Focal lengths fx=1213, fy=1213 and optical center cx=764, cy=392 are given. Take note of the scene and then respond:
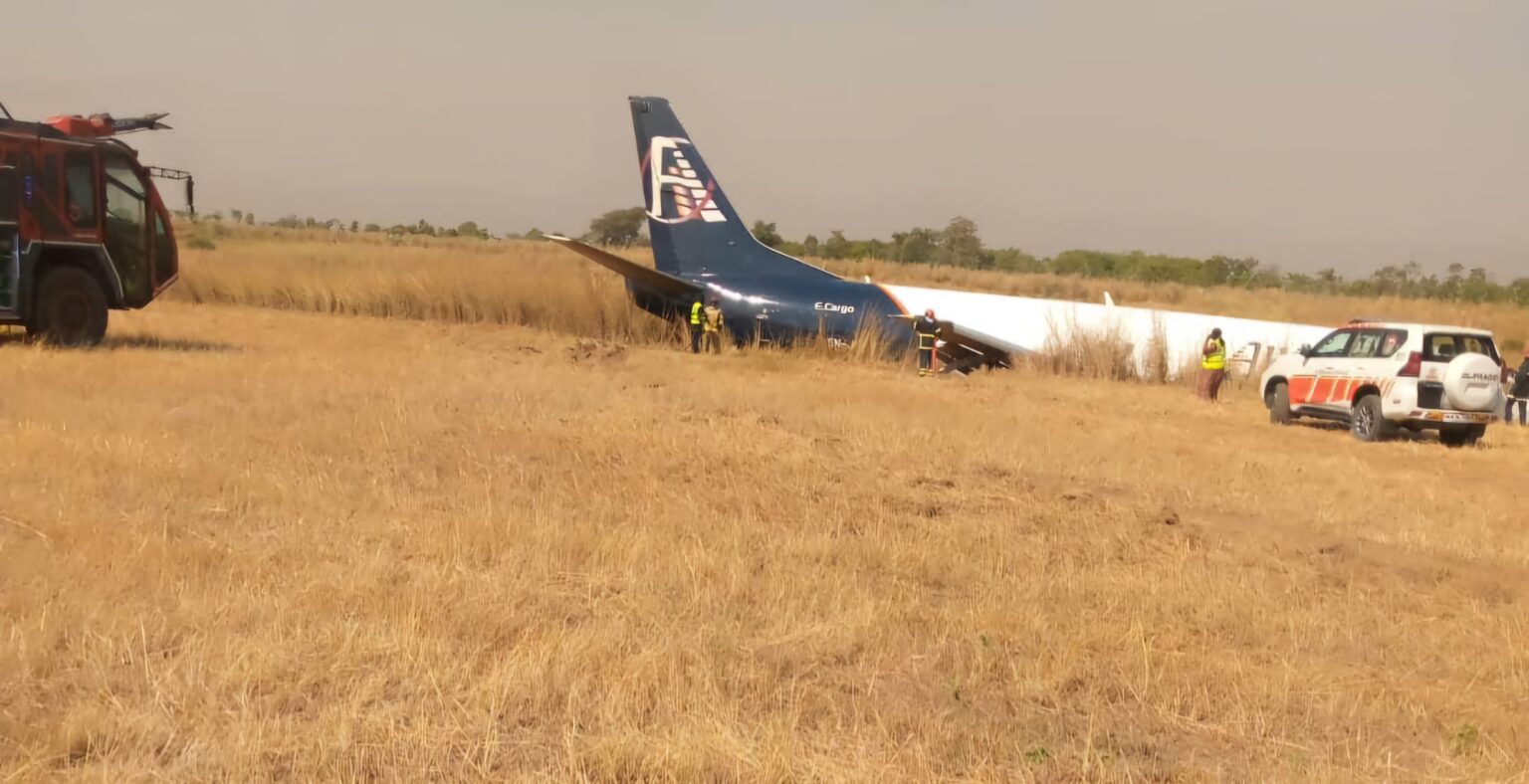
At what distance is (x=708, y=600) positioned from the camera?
586 centimetres

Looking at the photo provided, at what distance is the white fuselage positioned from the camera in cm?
2362

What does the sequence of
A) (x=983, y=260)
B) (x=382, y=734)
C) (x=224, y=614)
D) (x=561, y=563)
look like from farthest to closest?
(x=983, y=260) → (x=561, y=563) → (x=224, y=614) → (x=382, y=734)

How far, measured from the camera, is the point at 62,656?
465 centimetres

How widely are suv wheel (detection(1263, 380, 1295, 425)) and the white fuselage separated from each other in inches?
199

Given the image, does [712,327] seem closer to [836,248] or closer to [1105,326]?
[1105,326]

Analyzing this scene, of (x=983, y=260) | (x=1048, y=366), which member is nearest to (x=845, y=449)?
(x=1048, y=366)

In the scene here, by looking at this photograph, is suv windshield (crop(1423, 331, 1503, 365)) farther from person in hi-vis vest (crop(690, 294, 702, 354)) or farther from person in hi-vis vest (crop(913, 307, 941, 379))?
person in hi-vis vest (crop(690, 294, 702, 354))

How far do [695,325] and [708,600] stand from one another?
18.8 meters

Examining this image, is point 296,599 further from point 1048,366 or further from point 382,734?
point 1048,366

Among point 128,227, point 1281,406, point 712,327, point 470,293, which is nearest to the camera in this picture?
point 128,227

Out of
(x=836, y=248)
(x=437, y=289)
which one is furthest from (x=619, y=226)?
(x=437, y=289)

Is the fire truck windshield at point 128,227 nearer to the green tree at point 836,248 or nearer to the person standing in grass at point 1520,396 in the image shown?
the person standing in grass at point 1520,396

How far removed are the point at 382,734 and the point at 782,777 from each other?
4.49 ft

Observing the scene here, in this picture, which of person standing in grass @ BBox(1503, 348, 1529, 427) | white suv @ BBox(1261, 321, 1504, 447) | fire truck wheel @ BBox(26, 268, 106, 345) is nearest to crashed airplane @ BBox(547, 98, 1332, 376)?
person standing in grass @ BBox(1503, 348, 1529, 427)
